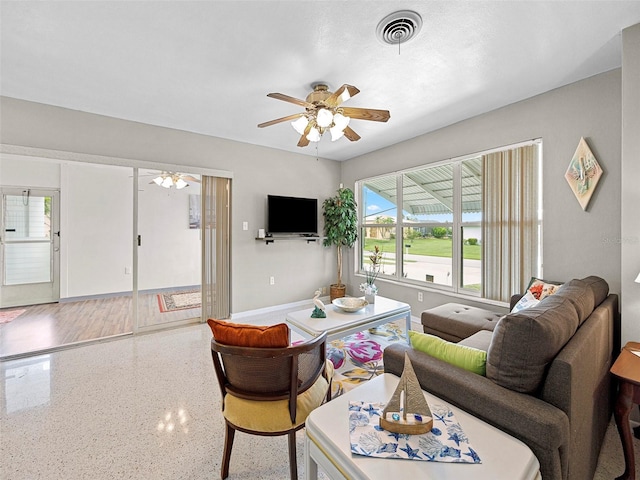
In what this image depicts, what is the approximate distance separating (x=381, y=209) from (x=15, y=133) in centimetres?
462

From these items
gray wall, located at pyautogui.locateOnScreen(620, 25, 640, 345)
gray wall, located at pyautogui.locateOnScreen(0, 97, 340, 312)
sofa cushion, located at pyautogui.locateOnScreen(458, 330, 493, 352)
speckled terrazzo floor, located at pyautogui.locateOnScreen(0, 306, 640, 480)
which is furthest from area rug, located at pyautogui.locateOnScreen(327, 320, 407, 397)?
gray wall, located at pyautogui.locateOnScreen(620, 25, 640, 345)

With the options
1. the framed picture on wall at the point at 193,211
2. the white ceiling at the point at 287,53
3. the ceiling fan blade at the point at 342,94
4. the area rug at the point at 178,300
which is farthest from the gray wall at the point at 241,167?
the ceiling fan blade at the point at 342,94

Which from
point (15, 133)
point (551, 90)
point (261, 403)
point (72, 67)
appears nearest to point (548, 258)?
point (551, 90)

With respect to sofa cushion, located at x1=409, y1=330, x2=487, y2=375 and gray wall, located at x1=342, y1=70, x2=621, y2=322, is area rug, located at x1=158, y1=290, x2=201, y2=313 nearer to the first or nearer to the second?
sofa cushion, located at x1=409, y1=330, x2=487, y2=375

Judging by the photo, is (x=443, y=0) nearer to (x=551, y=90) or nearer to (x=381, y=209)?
(x=551, y=90)

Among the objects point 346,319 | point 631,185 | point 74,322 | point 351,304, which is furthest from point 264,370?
point 74,322

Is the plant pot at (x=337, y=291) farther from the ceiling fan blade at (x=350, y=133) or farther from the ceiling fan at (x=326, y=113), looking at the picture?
the ceiling fan at (x=326, y=113)

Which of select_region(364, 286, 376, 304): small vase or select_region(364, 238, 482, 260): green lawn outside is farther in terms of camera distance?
select_region(364, 238, 482, 260): green lawn outside

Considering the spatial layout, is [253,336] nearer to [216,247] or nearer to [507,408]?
[507,408]

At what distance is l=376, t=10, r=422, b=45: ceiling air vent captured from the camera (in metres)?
1.76

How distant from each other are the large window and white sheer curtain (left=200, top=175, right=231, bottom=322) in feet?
7.97

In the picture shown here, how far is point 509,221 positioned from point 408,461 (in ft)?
9.68

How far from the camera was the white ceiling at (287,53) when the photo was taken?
173cm

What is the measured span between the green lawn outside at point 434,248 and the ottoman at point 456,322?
2.59ft
